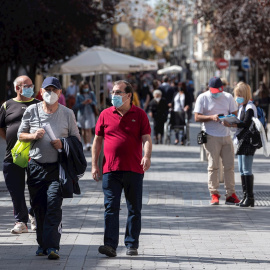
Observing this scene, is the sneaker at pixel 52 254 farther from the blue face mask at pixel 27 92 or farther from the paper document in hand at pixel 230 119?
the paper document in hand at pixel 230 119

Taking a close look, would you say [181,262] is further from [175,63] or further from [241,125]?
[175,63]

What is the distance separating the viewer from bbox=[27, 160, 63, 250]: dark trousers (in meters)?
8.82

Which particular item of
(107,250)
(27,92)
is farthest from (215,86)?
(107,250)

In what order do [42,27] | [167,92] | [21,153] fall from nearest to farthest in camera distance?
[21,153], [167,92], [42,27]

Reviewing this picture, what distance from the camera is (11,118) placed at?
34.4 ft

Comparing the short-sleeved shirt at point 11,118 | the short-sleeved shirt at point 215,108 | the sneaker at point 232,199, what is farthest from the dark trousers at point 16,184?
the sneaker at point 232,199

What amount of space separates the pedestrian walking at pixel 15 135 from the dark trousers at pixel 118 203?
179cm

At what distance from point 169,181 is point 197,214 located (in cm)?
439

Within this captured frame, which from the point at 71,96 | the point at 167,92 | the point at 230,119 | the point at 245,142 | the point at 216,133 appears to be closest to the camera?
the point at 230,119

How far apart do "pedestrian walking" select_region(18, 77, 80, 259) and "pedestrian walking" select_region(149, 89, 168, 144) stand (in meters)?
17.5

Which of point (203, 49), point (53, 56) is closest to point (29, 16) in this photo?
point (53, 56)

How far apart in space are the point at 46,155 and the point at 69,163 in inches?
9.7

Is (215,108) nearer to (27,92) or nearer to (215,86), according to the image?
(215,86)

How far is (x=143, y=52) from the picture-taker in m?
100
